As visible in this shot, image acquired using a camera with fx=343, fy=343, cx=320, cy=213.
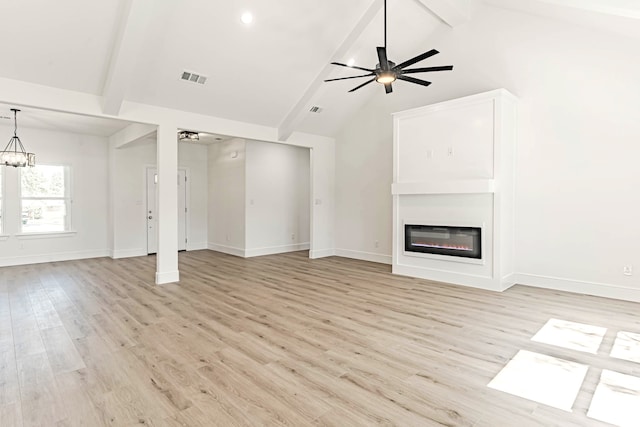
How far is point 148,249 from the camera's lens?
336 inches

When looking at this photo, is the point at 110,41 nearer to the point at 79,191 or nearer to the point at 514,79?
the point at 79,191

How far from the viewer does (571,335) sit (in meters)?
3.35

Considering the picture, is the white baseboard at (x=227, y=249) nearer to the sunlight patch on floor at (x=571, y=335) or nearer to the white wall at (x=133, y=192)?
the white wall at (x=133, y=192)

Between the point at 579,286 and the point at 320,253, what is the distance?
16.0ft

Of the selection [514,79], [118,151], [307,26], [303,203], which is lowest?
[303,203]

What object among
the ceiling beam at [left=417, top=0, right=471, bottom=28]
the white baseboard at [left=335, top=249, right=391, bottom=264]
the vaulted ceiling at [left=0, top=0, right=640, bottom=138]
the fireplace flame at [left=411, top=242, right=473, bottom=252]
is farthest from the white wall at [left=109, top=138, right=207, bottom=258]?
the ceiling beam at [left=417, top=0, right=471, bottom=28]

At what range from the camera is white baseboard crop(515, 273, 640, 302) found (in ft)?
14.7

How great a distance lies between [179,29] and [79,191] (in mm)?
5588

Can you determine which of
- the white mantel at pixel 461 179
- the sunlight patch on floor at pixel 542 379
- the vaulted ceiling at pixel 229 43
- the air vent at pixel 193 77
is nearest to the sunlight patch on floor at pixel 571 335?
the sunlight patch on floor at pixel 542 379

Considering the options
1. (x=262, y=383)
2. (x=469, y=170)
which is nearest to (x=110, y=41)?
(x=262, y=383)

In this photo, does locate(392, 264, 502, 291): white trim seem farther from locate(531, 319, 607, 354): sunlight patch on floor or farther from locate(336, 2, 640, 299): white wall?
locate(531, 319, 607, 354): sunlight patch on floor

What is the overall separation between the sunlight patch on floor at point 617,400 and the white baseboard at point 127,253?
8.65 meters

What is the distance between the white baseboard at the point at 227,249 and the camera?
8212mm

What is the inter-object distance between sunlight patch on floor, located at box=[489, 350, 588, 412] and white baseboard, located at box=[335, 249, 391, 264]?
14.3 feet
